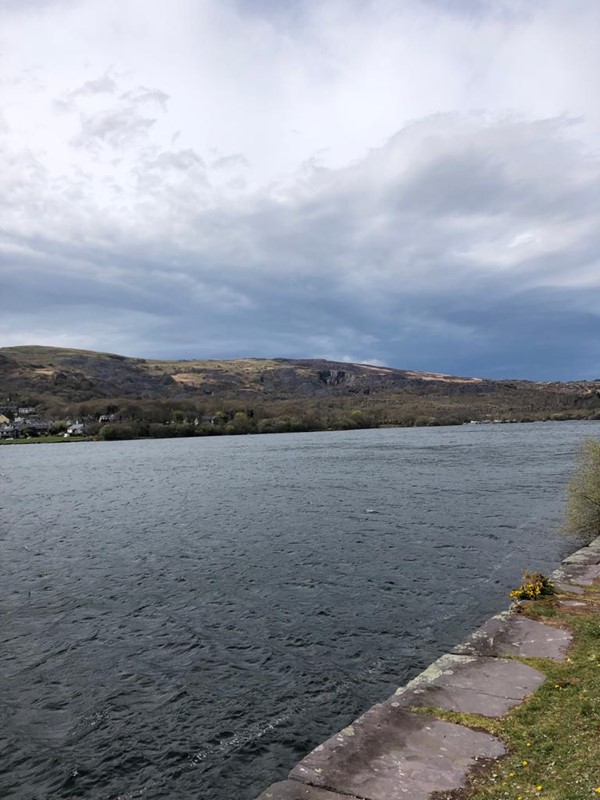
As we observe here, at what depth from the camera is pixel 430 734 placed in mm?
8688

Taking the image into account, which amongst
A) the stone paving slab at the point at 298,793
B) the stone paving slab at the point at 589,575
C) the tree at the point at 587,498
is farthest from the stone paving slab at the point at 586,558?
the stone paving slab at the point at 298,793

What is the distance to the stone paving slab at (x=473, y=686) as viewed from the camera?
377 inches

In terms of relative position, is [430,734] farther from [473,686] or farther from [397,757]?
[473,686]

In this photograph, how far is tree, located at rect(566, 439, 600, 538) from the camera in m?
27.1

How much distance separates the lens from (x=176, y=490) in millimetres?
52375

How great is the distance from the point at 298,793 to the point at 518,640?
6966mm

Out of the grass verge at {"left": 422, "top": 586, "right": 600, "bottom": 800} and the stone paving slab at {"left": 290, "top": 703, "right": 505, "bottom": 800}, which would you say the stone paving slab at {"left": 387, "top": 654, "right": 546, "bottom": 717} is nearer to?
the grass verge at {"left": 422, "top": 586, "right": 600, "bottom": 800}

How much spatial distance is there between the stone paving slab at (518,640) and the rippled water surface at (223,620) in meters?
2.24

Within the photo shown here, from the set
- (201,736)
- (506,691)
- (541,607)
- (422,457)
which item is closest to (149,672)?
(201,736)

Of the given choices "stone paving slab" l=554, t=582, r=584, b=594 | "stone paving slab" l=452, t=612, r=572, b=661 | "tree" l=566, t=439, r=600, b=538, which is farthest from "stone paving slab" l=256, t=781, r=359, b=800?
"tree" l=566, t=439, r=600, b=538

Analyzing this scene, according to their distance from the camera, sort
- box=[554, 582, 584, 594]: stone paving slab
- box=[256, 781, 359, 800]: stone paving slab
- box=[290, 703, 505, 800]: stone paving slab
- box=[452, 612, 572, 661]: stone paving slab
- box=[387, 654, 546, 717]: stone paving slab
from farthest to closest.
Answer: box=[554, 582, 584, 594]: stone paving slab, box=[452, 612, 572, 661]: stone paving slab, box=[387, 654, 546, 717]: stone paving slab, box=[290, 703, 505, 800]: stone paving slab, box=[256, 781, 359, 800]: stone paving slab

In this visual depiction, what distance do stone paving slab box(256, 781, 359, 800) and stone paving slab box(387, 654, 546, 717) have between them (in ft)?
9.32

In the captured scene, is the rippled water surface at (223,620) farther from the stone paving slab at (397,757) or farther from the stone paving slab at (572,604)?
the stone paving slab at (572,604)

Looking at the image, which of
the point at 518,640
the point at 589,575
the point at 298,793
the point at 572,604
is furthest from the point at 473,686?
the point at 589,575
